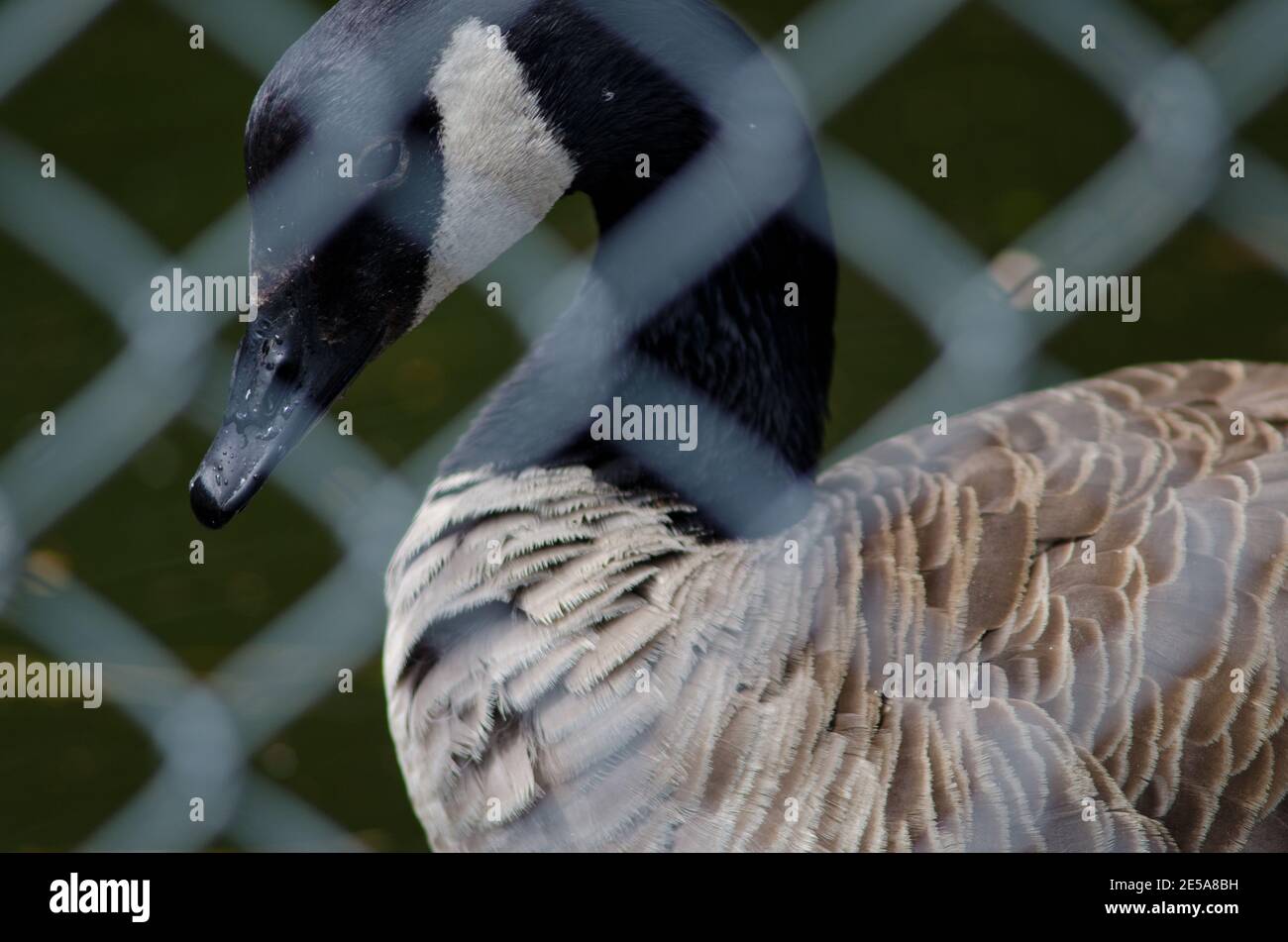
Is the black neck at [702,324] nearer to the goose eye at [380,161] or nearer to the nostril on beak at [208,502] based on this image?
the goose eye at [380,161]

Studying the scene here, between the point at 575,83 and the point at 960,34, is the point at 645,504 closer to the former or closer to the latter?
the point at 575,83

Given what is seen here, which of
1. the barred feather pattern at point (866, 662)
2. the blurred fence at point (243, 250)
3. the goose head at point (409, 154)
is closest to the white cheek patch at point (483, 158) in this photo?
the goose head at point (409, 154)

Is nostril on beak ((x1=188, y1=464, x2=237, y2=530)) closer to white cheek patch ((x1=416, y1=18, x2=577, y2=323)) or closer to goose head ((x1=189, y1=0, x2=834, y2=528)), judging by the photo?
goose head ((x1=189, y1=0, x2=834, y2=528))

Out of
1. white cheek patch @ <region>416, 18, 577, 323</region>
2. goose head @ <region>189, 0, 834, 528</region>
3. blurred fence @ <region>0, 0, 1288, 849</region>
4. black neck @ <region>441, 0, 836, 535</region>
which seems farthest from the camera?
blurred fence @ <region>0, 0, 1288, 849</region>

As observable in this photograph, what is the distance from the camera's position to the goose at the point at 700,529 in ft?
7.55

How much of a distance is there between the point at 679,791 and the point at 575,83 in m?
1.15

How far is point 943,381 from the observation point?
4203 mm

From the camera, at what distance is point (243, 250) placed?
4.50 meters

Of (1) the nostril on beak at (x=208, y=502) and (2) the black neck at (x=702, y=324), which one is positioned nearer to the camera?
(1) the nostril on beak at (x=208, y=502)

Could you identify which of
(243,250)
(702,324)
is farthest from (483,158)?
(243,250)

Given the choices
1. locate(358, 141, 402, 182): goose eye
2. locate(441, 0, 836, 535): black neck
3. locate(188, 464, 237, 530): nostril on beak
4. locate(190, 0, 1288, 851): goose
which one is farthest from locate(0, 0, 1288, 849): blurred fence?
locate(188, 464, 237, 530): nostril on beak

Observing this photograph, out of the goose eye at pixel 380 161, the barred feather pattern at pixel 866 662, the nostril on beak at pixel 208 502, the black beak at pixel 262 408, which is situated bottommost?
the barred feather pattern at pixel 866 662

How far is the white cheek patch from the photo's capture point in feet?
7.72
